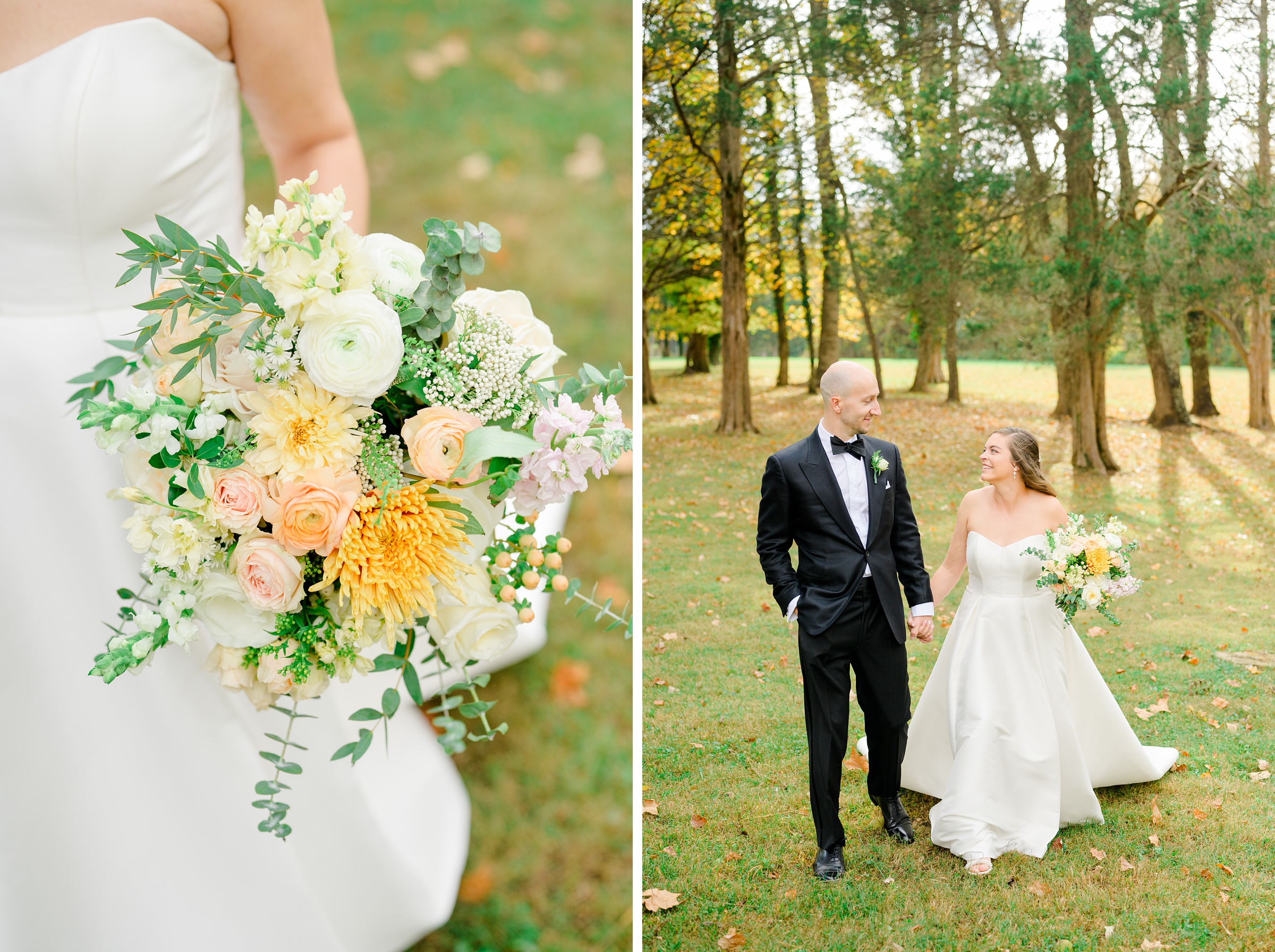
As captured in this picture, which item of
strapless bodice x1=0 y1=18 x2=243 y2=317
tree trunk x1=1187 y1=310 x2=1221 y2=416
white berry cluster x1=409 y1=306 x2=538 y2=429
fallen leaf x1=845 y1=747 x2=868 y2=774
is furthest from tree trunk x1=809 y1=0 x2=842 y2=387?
white berry cluster x1=409 y1=306 x2=538 y2=429

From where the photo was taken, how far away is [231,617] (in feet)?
4.70

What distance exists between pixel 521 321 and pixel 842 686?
215 centimetres

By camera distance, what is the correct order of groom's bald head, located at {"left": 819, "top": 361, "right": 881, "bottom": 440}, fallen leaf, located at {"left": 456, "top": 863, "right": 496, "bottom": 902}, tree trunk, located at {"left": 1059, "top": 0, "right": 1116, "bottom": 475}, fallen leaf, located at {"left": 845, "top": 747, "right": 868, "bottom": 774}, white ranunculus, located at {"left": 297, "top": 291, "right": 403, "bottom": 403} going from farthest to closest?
tree trunk, located at {"left": 1059, "top": 0, "right": 1116, "bottom": 475}
fallen leaf, located at {"left": 845, "top": 747, "right": 868, "bottom": 774}
groom's bald head, located at {"left": 819, "top": 361, "right": 881, "bottom": 440}
fallen leaf, located at {"left": 456, "top": 863, "right": 496, "bottom": 902}
white ranunculus, located at {"left": 297, "top": 291, "right": 403, "bottom": 403}

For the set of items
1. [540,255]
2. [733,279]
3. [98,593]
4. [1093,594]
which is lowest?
[1093,594]

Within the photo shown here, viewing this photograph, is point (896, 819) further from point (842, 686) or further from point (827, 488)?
point (827, 488)

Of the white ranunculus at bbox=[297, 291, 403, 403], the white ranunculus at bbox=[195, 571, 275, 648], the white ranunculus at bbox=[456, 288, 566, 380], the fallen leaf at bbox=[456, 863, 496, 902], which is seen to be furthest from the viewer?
the fallen leaf at bbox=[456, 863, 496, 902]

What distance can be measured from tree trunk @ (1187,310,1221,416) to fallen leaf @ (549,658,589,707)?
547 cm

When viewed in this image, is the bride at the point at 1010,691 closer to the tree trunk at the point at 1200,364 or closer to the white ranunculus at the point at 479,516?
the white ranunculus at the point at 479,516

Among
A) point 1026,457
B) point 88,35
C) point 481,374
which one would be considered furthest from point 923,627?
point 88,35

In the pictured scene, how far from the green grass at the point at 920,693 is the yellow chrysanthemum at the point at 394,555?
226 centimetres

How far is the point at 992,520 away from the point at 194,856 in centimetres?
278

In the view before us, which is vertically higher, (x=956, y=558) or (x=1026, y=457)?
(x=1026, y=457)

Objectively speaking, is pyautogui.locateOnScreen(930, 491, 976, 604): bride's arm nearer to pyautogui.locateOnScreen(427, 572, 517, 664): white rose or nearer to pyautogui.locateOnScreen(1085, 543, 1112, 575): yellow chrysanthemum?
pyautogui.locateOnScreen(1085, 543, 1112, 575): yellow chrysanthemum

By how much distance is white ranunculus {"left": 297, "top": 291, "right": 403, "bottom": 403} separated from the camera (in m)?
1.32
